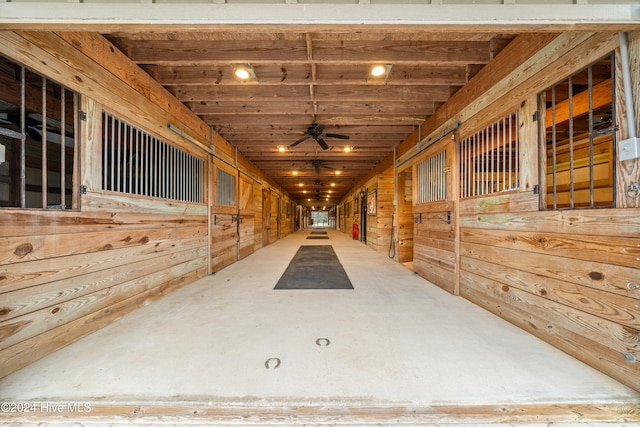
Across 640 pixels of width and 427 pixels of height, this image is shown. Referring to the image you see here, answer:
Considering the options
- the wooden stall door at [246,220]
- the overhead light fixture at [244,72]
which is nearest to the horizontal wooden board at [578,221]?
the overhead light fixture at [244,72]

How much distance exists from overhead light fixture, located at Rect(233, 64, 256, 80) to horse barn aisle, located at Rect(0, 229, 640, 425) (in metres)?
2.71

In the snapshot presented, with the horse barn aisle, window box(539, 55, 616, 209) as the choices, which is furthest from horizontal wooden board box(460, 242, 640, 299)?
the horse barn aisle

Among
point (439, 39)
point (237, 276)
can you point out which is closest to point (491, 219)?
point (439, 39)

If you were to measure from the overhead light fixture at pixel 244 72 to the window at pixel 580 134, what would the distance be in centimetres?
287

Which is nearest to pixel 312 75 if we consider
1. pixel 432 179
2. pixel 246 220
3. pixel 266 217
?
pixel 432 179

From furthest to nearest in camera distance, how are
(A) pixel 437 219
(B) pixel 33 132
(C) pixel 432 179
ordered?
(C) pixel 432 179
(A) pixel 437 219
(B) pixel 33 132

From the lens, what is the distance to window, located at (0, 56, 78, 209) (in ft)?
5.36

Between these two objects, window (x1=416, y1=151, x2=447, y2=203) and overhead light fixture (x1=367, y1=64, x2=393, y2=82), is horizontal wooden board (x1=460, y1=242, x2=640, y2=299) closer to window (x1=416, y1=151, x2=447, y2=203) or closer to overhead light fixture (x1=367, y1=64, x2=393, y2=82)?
window (x1=416, y1=151, x2=447, y2=203)

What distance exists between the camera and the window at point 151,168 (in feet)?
8.02

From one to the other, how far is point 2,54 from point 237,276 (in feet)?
10.6

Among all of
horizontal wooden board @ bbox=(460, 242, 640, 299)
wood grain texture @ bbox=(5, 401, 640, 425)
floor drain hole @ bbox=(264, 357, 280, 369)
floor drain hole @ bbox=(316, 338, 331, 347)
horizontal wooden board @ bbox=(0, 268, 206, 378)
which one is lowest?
wood grain texture @ bbox=(5, 401, 640, 425)

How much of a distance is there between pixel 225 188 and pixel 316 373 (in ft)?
13.6

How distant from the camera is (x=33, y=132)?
265cm

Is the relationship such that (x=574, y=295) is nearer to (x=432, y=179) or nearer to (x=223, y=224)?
(x=432, y=179)
